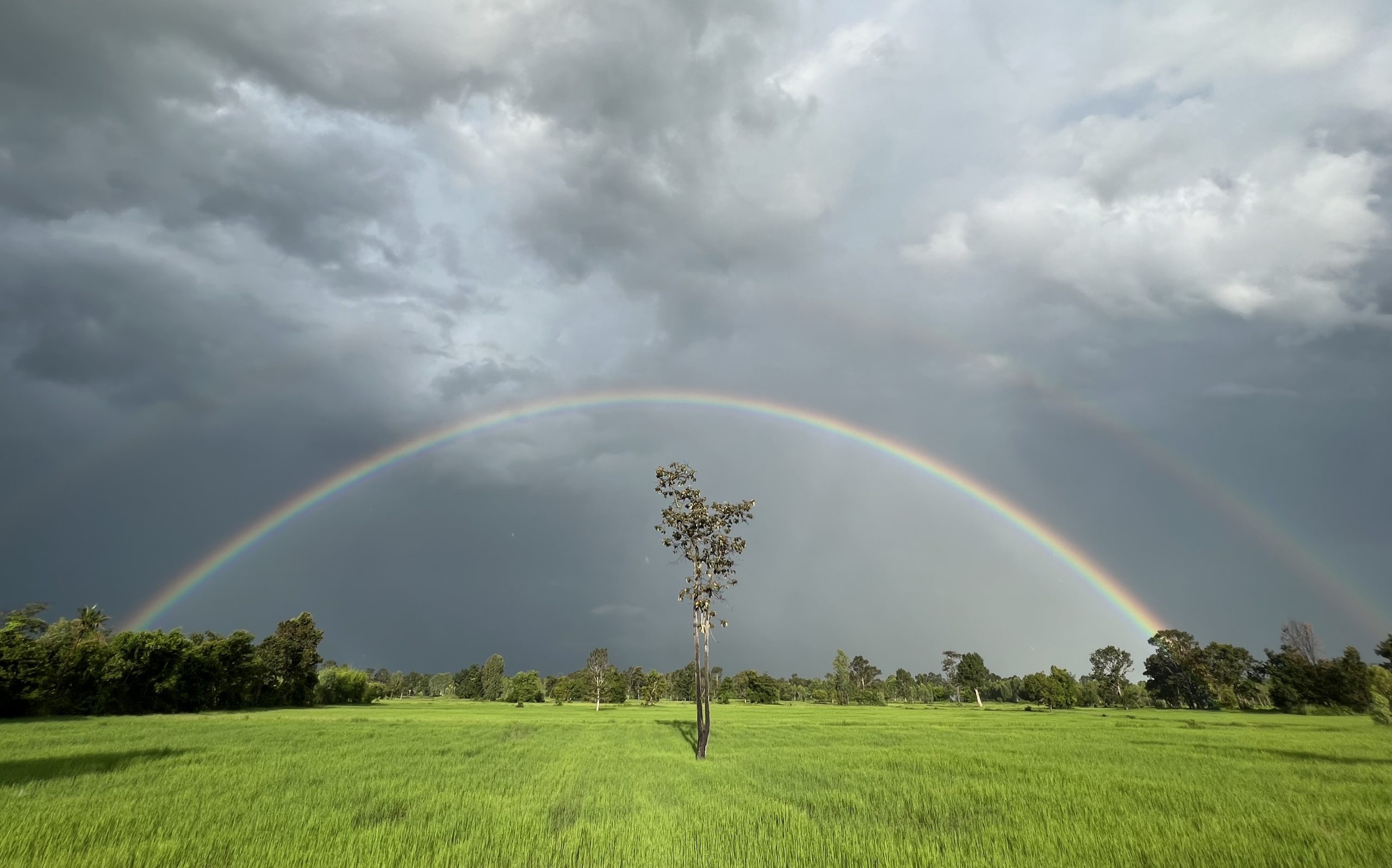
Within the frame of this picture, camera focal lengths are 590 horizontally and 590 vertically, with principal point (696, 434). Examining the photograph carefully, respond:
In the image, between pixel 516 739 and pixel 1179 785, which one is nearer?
pixel 1179 785

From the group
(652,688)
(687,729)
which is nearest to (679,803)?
(687,729)

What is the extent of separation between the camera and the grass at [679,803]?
9.30 meters

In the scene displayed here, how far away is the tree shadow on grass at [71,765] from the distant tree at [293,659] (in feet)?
195

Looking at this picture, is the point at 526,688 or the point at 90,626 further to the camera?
the point at 526,688

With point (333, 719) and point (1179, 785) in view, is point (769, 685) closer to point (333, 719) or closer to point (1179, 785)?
point (333, 719)

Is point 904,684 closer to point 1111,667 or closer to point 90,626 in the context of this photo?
point 1111,667

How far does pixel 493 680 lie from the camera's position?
158375 millimetres

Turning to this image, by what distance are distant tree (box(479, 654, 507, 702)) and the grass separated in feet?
462

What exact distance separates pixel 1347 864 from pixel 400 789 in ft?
60.4

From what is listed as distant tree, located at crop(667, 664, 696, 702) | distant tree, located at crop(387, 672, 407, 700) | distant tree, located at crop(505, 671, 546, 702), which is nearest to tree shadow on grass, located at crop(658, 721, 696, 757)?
distant tree, located at crop(505, 671, 546, 702)

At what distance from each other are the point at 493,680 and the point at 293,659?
93.0 metres

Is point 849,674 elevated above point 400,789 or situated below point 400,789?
below

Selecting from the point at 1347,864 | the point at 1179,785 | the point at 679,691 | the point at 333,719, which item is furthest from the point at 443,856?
the point at 679,691

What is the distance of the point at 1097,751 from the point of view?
2522cm
